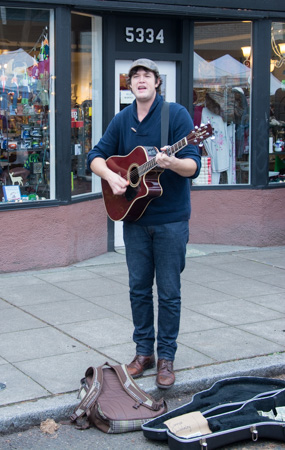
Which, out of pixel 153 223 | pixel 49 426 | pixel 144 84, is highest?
pixel 144 84

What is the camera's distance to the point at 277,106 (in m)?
9.52

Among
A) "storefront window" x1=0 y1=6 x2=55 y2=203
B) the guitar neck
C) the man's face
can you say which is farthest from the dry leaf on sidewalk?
"storefront window" x1=0 y1=6 x2=55 y2=203

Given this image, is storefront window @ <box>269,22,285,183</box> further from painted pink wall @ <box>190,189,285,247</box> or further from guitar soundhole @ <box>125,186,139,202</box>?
guitar soundhole @ <box>125,186,139,202</box>

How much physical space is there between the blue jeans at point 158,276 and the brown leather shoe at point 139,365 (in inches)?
1.5

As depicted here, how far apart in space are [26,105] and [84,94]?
0.82m

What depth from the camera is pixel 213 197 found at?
366 inches

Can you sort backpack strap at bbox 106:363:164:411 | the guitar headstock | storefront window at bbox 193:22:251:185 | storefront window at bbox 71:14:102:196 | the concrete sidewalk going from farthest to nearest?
storefront window at bbox 193:22:251:185
storefront window at bbox 71:14:102:196
the concrete sidewalk
backpack strap at bbox 106:363:164:411
the guitar headstock

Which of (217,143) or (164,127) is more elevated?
(164,127)

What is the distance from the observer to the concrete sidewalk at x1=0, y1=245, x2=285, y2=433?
15.5ft

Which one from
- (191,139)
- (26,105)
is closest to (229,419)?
(191,139)

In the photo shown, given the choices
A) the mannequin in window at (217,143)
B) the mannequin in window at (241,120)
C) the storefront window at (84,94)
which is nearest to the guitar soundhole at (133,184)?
the storefront window at (84,94)

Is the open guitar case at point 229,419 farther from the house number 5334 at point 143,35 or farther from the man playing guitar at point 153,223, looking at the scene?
the house number 5334 at point 143,35

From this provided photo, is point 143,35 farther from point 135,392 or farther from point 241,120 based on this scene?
point 135,392

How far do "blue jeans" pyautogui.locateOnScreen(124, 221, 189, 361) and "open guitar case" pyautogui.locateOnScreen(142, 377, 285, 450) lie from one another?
0.52m
